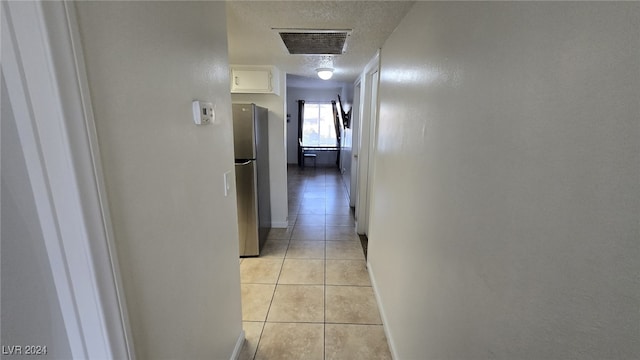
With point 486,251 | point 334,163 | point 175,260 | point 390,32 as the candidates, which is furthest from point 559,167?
point 334,163

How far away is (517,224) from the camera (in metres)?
0.64

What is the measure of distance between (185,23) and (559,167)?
1.23 m

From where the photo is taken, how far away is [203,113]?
1134 mm

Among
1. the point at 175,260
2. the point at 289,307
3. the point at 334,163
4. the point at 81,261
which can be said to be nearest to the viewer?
the point at 81,261

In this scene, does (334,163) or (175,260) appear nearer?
(175,260)

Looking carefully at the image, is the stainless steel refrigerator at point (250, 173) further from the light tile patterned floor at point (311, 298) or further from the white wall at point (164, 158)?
the white wall at point (164, 158)

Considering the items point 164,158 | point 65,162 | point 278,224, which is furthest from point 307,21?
point 278,224

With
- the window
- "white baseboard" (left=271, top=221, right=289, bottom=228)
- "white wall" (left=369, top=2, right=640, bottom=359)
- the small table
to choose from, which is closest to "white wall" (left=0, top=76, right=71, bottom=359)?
"white wall" (left=369, top=2, right=640, bottom=359)

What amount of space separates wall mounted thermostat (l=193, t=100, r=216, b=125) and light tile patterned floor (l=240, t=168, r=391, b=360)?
1503mm

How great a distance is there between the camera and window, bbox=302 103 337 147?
8047 millimetres

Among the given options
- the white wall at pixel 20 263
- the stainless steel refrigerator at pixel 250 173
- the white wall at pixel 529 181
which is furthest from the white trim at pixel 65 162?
the stainless steel refrigerator at pixel 250 173

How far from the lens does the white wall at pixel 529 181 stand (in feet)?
1.40

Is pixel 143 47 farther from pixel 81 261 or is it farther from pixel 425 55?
pixel 425 55

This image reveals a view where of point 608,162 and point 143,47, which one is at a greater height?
point 143,47
